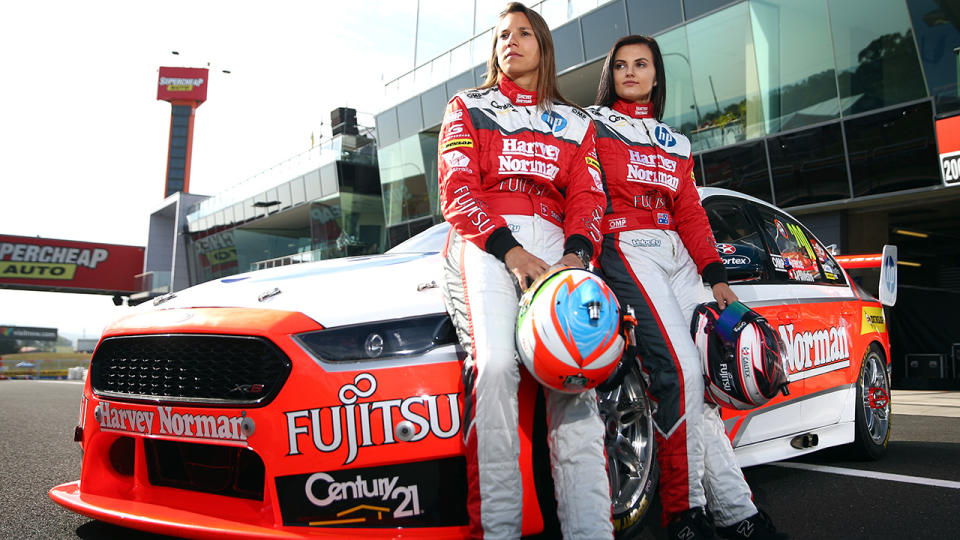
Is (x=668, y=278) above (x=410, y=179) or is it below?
below

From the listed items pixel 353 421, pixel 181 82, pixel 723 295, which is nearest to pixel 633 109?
pixel 723 295

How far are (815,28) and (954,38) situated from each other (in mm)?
2189

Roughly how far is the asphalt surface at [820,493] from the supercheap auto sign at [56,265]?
4810 cm

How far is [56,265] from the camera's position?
47.5 metres

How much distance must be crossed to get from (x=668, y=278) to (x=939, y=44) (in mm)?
11067

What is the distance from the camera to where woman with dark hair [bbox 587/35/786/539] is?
8.45ft

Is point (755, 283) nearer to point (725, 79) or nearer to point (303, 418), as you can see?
point (303, 418)

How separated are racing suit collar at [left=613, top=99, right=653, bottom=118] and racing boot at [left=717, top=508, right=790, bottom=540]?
1.65m

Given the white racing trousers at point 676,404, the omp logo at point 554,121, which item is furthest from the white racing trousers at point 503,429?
the omp logo at point 554,121

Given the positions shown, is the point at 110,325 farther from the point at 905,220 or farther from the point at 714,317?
the point at 905,220

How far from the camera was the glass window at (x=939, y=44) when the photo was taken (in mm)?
11266

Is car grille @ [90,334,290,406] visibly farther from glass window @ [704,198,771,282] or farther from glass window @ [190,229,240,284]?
glass window @ [190,229,240,284]

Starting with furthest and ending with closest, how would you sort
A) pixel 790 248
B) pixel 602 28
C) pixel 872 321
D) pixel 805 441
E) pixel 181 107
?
pixel 181 107 < pixel 602 28 < pixel 872 321 < pixel 790 248 < pixel 805 441

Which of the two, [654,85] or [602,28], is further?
[602,28]
